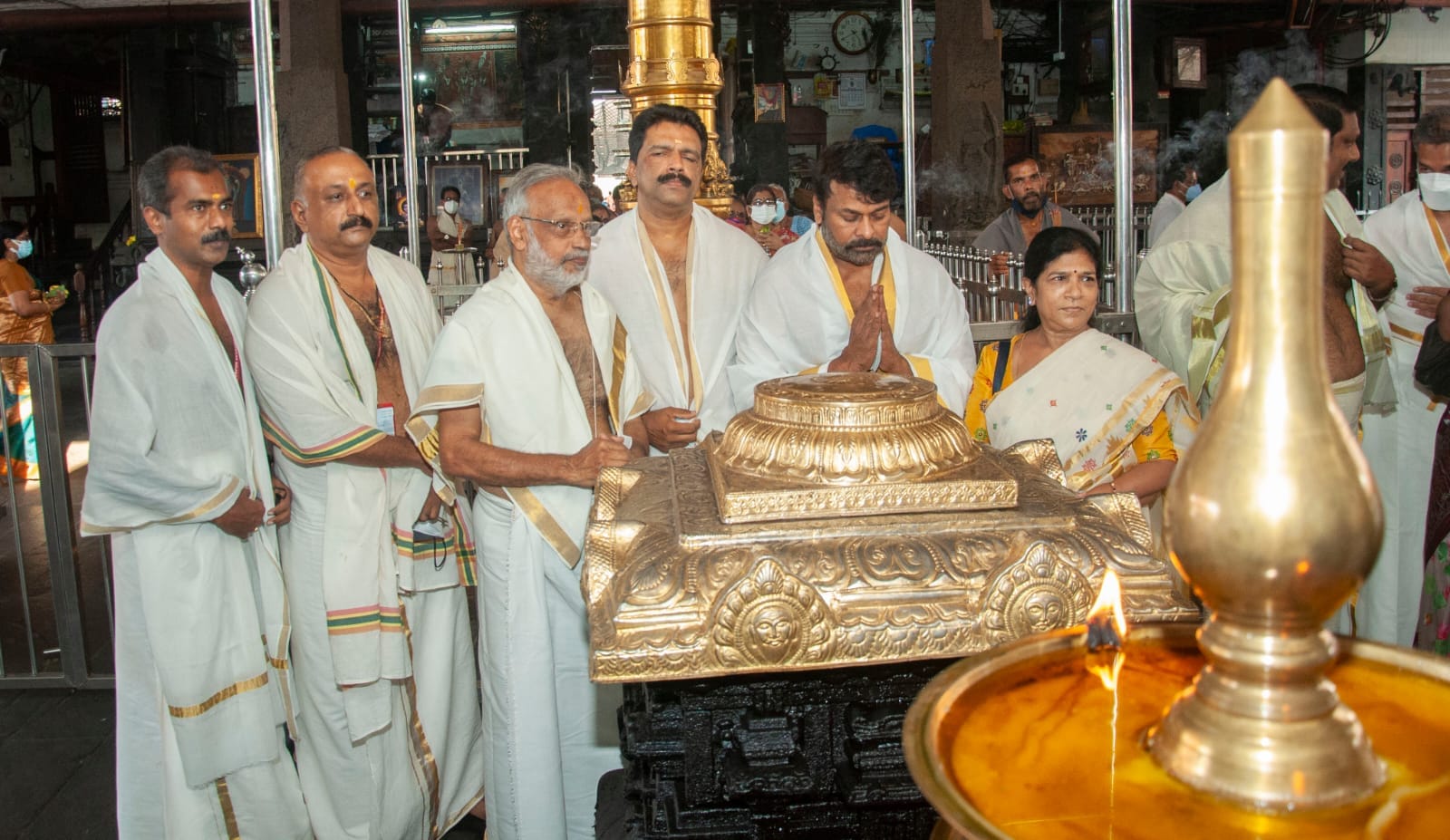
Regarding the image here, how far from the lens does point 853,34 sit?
1691 cm

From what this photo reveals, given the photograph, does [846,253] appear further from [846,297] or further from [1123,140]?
[1123,140]

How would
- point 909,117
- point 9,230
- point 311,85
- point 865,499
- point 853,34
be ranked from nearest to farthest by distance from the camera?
point 865,499 < point 909,117 < point 9,230 < point 311,85 < point 853,34

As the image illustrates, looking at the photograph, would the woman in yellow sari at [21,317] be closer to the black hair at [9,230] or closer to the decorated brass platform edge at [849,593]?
the black hair at [9,230]

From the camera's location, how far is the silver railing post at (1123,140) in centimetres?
369

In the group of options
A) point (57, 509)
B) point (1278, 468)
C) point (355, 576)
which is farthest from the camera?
point (57, 509)

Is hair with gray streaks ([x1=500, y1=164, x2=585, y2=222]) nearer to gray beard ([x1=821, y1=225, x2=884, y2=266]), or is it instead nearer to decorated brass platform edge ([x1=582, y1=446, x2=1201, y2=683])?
gray beard ([x1=821, y1=225, x2=884, y2=266])

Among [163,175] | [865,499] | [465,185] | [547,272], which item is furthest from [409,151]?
[465,185]

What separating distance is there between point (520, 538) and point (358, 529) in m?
0.45

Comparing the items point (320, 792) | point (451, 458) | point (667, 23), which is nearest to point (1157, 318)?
point (667, 23)

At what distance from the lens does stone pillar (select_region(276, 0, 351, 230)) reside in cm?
1021

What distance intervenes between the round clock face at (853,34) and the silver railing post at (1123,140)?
538 inches

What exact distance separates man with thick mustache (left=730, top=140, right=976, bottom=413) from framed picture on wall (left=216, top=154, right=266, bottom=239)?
8437mm

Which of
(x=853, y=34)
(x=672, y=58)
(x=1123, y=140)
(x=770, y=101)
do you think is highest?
(x=853, y=34)

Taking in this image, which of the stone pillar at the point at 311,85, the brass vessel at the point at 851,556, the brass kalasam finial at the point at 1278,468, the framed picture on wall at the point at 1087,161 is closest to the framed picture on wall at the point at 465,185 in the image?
the stone pillar at the point at 311,85
